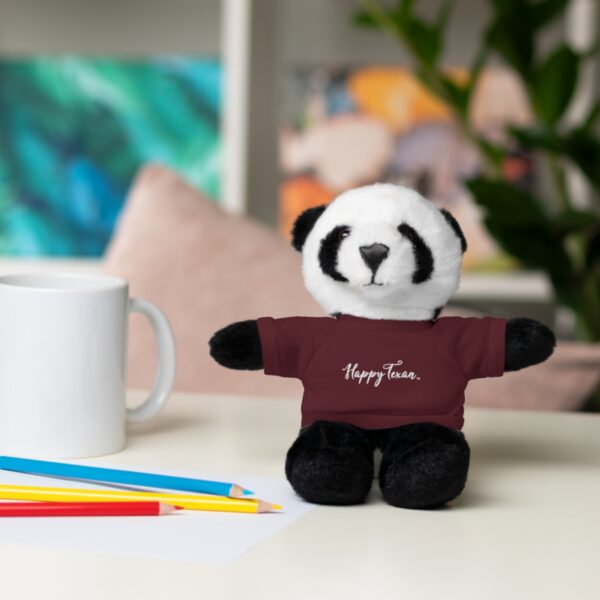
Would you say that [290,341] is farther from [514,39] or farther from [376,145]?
[376,145]

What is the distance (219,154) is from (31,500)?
1.50m

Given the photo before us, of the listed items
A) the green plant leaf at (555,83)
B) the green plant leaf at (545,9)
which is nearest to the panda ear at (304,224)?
the green plant leaf at (555,83)

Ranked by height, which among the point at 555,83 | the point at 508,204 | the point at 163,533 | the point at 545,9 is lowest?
the point at 163,533

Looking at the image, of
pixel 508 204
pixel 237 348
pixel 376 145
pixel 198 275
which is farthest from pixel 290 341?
pixel 376 145

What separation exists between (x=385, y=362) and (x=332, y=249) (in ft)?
0.22

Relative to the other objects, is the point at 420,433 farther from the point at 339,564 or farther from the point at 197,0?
the point at 197,0

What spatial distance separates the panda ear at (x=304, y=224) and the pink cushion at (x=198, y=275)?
403 mm

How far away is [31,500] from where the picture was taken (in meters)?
0.53

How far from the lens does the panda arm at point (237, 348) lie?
0.58 metres

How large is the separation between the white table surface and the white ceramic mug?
3 cm

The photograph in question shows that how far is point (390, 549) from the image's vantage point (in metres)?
0.48

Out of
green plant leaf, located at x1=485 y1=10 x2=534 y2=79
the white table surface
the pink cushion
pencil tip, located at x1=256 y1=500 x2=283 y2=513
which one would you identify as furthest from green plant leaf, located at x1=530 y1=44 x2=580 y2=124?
pencil tip, located at x1=256 y1=500 x2=283 y2=513

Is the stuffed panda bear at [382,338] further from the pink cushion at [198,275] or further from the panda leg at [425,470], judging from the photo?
the pink cushion at [198,275]

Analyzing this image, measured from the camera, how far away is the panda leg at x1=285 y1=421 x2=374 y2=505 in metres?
0.54
